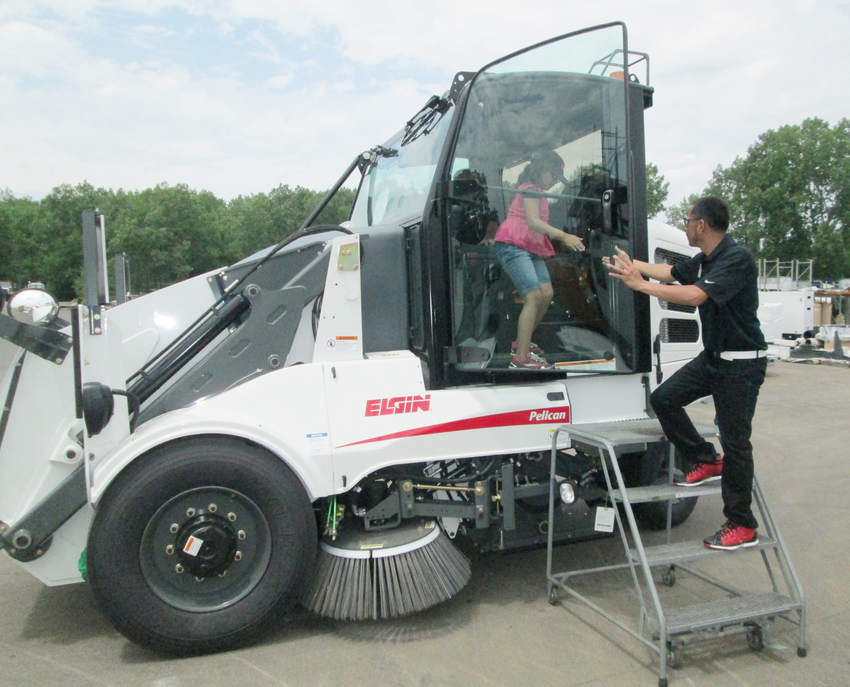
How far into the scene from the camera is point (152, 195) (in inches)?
1967

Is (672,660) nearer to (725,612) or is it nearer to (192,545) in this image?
(725,612)

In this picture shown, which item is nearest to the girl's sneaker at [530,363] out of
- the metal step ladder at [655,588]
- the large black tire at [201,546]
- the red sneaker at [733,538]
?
the metal step ladder at [655,588]

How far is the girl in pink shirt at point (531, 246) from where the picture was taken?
345 centimetres

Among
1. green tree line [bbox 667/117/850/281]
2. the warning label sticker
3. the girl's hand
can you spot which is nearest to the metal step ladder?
the girl's hand

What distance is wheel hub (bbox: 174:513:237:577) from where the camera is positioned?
116 inches

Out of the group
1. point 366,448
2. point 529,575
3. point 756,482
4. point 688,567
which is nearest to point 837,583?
point 688,567

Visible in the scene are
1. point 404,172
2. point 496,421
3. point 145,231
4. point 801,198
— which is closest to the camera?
point 496,421

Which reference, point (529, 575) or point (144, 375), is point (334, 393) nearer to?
point (144, 375)

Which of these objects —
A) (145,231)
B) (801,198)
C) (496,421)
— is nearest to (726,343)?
(496,421)

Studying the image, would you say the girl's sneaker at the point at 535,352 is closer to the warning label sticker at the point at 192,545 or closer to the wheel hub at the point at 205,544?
the wheel hub at the point at 205,544

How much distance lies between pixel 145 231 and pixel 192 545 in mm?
41638

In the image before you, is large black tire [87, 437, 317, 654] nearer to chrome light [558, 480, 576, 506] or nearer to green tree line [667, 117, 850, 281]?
chrome light [558, 480, 576, 506]

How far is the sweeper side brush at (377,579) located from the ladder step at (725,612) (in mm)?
1014

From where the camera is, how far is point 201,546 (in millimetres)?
2957
